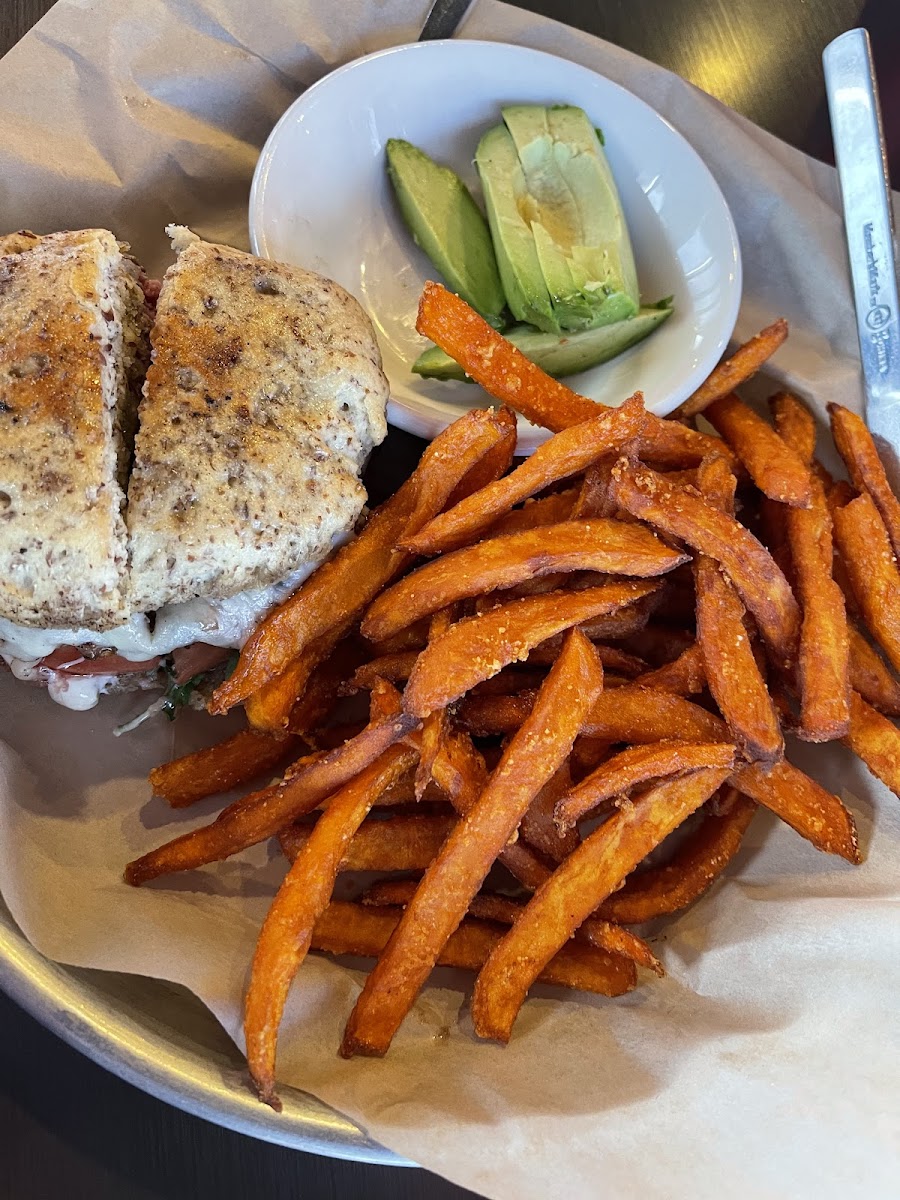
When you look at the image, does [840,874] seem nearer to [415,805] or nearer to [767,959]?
[767,959]

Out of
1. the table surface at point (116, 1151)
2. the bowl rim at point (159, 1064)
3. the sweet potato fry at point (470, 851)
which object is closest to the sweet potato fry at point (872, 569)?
A: the sweet potato fry at point (470, 851)

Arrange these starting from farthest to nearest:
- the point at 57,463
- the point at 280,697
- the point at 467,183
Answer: the point at 467,183 → the point at 280,697 → the point at 57,463

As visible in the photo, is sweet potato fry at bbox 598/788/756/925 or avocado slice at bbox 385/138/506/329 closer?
sweet potato fry at bbox 598/788/756/925

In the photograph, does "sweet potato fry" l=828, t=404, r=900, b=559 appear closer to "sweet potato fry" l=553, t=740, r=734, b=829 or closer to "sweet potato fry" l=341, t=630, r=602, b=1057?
"sweet potato fry" l=553, t=740, r=734, b=829

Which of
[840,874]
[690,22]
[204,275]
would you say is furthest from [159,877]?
[690,22]

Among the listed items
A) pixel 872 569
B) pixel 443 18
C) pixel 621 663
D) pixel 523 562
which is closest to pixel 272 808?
pixel 523 562

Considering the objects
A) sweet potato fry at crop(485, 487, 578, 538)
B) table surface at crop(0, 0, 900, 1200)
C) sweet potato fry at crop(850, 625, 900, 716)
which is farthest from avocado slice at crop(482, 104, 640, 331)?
table surface at crop(0, 0, 900, 1200)

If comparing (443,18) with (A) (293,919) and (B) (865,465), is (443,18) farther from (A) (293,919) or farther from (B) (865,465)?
(A) (293,919)
